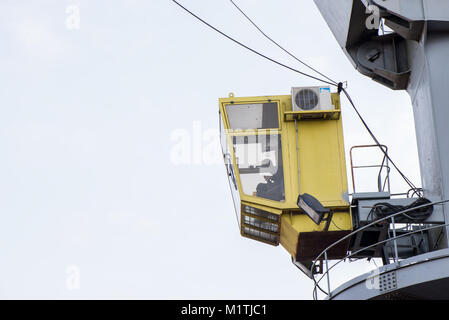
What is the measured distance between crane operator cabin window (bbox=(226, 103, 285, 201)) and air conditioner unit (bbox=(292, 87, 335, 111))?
21.4 inches

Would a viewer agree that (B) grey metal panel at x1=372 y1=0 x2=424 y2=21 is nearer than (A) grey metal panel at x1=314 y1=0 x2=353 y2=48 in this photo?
Yes

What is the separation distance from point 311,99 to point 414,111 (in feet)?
7.65

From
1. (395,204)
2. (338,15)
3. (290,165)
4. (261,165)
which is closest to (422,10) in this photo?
(338,15)

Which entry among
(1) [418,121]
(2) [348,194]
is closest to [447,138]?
(1) [418,121]

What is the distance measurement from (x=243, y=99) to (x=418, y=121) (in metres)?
4.18

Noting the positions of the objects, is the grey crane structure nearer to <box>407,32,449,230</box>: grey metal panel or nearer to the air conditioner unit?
<box>407,32,449,230</box>: grey metal panel

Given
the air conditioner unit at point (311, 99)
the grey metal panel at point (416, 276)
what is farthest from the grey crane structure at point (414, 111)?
the air conditioner unit at point (311, 99)

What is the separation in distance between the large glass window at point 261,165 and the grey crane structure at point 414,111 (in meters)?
1.78

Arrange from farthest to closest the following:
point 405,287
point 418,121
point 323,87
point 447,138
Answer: point 323,87 → point 418,121 → point 447,138 → point 405,287

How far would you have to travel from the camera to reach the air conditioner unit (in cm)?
1686

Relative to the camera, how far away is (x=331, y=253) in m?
17.3

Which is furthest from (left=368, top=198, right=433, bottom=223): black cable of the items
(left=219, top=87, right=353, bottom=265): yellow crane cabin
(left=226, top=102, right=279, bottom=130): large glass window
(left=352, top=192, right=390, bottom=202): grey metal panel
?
(left=226, top=102, right=279, bottom=130): large glass window
